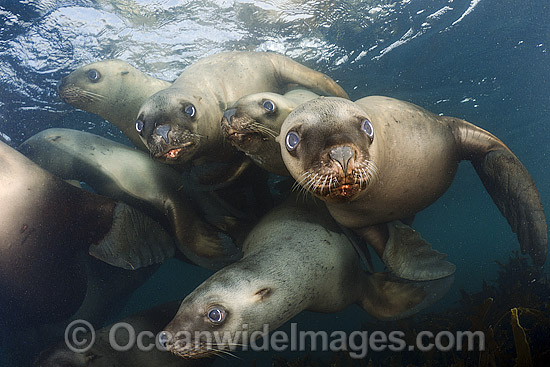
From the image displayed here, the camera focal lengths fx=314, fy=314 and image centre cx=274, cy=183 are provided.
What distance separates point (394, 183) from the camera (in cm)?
295

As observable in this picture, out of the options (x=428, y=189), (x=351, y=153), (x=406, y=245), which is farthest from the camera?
(x=406, y=245)

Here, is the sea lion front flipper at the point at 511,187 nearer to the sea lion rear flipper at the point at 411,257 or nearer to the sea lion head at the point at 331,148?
the sea lion rear flipper at the point at 411,257

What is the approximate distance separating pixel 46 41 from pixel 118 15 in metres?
1.60

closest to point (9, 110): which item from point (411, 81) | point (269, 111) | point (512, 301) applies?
point (269, 111)

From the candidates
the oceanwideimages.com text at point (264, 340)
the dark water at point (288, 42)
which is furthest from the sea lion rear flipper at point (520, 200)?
the dark water at point (288, 42)

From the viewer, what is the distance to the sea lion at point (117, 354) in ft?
11.8

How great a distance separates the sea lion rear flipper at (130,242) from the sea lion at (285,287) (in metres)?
1.41

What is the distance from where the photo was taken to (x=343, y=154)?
183 centimetres

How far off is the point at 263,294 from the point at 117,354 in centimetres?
231

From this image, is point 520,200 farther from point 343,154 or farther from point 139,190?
point 139,190

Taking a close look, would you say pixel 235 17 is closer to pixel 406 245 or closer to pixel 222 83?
pixel 222 83

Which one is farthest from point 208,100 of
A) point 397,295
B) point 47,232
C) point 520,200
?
point 520,200

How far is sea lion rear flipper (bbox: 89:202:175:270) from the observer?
3900 millimetres

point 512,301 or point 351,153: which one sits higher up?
point 351,153
